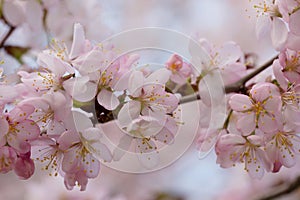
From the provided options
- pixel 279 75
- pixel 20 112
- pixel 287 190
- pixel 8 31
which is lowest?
pixel 287 190

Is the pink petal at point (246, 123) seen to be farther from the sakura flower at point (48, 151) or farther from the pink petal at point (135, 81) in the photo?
A: the sakura flower at point (48, 151)

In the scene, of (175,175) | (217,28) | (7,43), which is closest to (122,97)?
(7,43)

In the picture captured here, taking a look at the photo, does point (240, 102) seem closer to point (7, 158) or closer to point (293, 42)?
point (293, 42)

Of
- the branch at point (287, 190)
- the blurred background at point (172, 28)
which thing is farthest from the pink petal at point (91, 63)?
the branch at point (287, 190)

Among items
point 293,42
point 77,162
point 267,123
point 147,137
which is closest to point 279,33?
point 293,42

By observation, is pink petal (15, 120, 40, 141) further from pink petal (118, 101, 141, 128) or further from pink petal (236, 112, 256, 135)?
pink petal (236, 112, 256, 135)

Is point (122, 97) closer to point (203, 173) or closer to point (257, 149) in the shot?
point (257, 149)

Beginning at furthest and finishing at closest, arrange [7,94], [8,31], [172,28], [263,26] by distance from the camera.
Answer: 1. [172,28]
2. [8,31]
3. [263,26]
4. [7,94]

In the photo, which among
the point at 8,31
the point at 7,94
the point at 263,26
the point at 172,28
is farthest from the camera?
the point at 172,28
